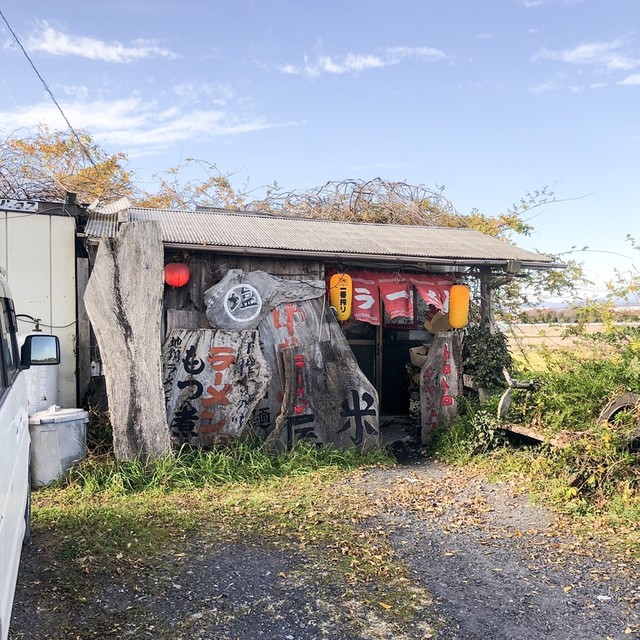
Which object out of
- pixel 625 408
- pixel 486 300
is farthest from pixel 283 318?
pixel 625 408

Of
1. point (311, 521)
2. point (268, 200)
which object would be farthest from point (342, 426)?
point (268, 200)

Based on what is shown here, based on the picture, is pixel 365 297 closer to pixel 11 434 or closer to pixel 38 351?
pixel 38 351

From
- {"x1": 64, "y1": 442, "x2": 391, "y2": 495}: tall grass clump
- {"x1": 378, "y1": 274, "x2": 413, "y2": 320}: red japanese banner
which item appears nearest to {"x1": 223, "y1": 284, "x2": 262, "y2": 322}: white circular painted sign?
{"x1": 64, "y1": 442, "x2": 391, "y2": 495}: tall grass clump

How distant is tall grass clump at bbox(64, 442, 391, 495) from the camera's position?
639 centimetres

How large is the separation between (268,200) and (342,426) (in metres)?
9.78

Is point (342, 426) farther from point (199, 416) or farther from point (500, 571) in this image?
point (500, 571)

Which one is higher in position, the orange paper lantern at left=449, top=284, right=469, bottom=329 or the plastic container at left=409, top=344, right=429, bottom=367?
the orange paper lantern at left=449, top=284, right=469, bottom=329

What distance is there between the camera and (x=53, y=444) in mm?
6551

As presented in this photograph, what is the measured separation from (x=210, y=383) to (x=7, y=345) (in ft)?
12.3

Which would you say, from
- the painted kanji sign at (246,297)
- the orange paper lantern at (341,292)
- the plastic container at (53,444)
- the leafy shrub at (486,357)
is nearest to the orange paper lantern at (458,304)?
the leafy shrub at (486,357)

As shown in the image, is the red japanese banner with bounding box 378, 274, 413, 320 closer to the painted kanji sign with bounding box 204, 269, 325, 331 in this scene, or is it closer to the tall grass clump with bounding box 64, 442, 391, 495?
the painted kanji sign with bounding box 204, 269, 325, 331

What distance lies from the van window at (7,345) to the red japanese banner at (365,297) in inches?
189

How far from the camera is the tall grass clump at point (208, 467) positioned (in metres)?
6.39

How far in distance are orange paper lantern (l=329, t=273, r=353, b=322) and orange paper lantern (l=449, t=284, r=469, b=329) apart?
1499mm
